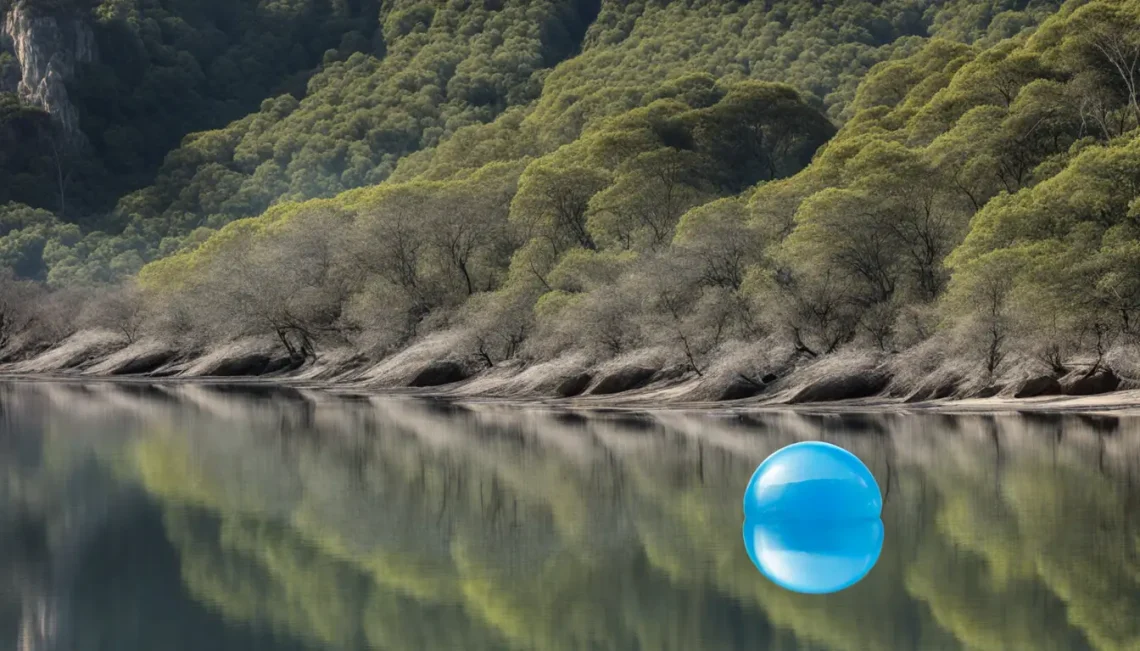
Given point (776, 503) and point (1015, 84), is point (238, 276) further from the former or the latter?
point (776, 503)

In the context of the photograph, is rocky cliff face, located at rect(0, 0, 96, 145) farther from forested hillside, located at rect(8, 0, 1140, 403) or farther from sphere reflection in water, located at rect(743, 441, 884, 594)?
sphere reflection in water, located at rect(743, 441, 884, 594)

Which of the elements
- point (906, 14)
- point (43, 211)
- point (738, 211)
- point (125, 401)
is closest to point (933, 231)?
point (738, 211)

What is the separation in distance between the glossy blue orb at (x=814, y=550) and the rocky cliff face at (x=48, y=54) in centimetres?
13879

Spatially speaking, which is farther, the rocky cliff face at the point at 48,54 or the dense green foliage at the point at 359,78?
the rocky cliff face at the point at 48,54

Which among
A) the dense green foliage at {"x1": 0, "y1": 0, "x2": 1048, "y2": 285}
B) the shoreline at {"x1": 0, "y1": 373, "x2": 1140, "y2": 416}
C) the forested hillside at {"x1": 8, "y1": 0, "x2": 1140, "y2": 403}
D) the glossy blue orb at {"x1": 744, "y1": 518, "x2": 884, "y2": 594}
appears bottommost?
the glossy blue orb at {"x1": 744, "y1": 518, "x2": 884, "y2": 594}

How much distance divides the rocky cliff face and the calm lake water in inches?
4719

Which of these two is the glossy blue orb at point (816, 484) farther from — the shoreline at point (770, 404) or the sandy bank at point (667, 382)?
the sandy bank at point (667, 382)

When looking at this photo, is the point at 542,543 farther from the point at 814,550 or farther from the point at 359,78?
the point at 359,78

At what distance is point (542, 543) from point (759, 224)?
36.3 metres

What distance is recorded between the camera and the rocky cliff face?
146m

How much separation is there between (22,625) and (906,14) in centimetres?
10727

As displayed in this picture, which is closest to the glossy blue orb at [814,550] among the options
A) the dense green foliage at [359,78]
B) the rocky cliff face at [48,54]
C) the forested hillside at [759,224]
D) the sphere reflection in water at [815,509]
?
the sphere reflection in water at [815,509]

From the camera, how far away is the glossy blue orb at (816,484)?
1566 centimetres

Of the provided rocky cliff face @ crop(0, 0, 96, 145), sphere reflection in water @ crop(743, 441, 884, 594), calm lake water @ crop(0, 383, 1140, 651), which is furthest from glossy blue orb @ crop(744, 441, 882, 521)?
rocky cliff face @ crop(0, 0, 96, 145)
